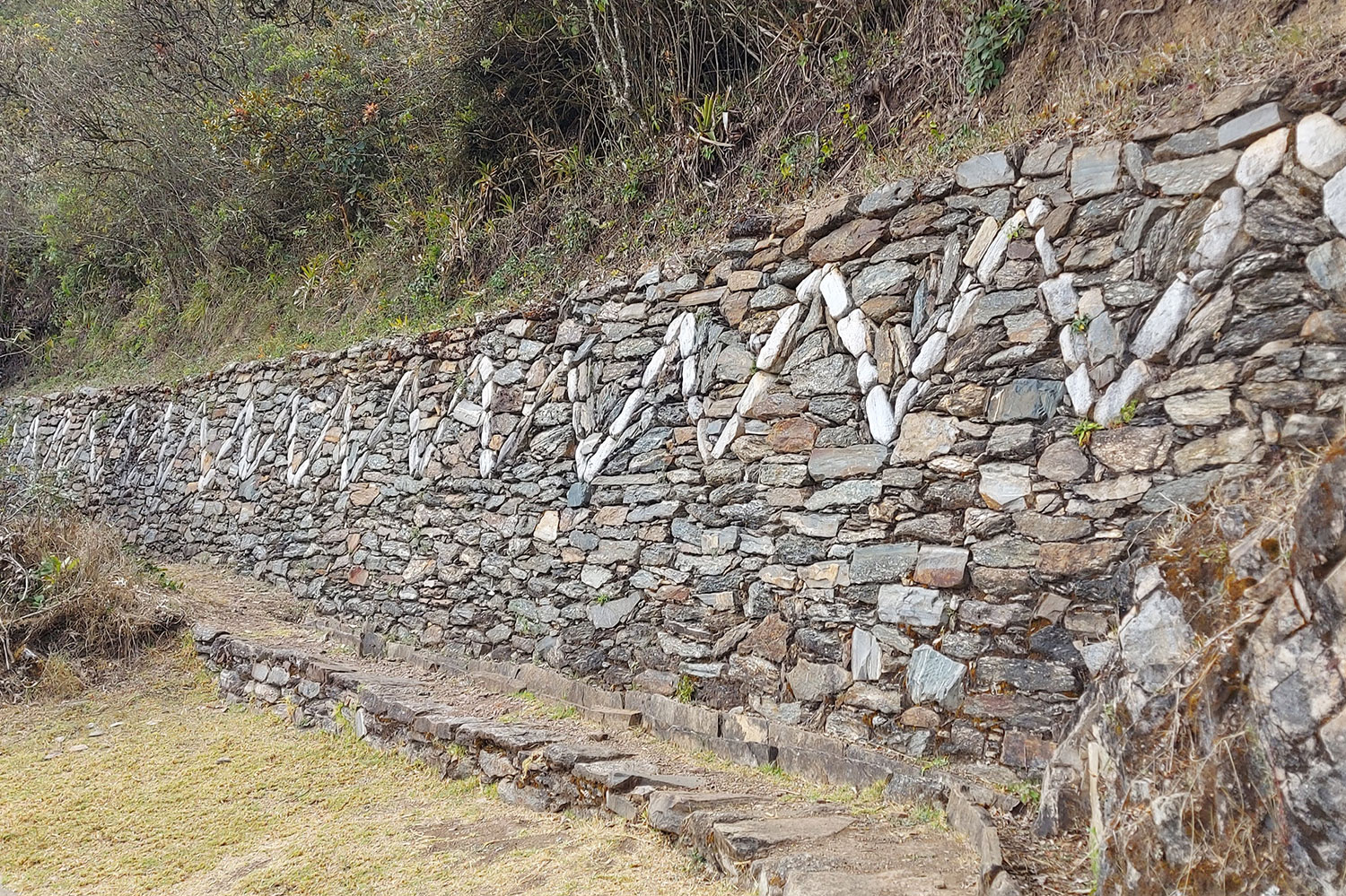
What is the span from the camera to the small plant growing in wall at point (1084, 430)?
11.2 ft

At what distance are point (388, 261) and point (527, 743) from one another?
18.9ft

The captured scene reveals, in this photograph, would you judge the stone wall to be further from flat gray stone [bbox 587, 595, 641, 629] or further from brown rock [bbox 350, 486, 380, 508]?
brown rock [bbox 350, 486, 380, 508]

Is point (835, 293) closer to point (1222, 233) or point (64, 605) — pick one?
point (1222, 233)

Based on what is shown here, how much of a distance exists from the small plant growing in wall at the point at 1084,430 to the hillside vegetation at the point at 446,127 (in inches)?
48.1

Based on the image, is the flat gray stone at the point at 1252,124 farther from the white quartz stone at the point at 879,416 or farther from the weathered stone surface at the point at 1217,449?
the white quartz stone at the point at 879,416

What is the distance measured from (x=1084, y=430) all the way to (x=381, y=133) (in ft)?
Answer: 25.4

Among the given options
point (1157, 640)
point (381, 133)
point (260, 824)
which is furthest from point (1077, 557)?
point (381, 133)

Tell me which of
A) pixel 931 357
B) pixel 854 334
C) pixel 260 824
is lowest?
pixel 260 824

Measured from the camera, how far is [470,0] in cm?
720

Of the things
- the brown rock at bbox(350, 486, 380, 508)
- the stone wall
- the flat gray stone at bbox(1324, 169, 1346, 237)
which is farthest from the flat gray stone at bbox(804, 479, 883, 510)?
the brown rock at bbox(350, 486, 380, 508)

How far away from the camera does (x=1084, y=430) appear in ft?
11.2

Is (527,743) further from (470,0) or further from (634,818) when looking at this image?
(470,0)

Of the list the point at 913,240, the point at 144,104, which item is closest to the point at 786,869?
the point at 913,240

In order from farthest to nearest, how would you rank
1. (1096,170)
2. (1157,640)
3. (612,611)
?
(612,611) → (1096,170) → (1157,640)
